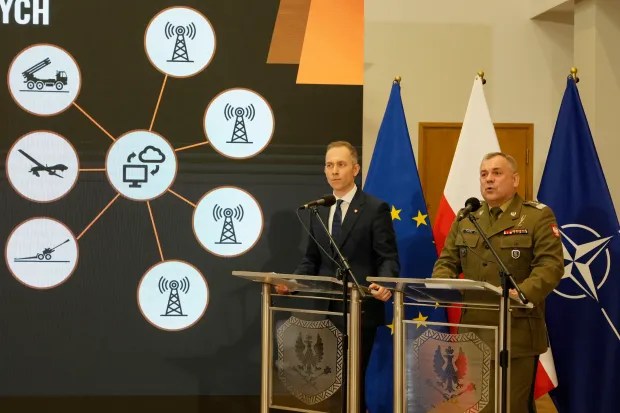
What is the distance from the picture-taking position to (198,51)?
16.1ft

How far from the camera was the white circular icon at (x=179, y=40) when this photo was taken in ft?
16.0

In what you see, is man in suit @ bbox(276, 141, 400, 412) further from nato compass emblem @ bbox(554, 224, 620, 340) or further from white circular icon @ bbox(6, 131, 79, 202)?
white circular icon @ bbox(6, 131, 79, 202)

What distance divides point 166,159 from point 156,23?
0.80 metres

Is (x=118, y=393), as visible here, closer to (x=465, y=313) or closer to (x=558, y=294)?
(x=465, y=313)

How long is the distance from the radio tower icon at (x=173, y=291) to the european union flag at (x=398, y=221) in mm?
1150

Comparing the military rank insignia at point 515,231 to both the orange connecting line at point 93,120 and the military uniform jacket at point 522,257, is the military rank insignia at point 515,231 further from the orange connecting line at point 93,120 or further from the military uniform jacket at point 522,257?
the orange connecting line at point 93,120

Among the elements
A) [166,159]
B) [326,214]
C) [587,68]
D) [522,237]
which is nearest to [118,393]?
[166,159]

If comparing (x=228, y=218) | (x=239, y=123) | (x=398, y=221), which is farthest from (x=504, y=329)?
(x=239, y=123)

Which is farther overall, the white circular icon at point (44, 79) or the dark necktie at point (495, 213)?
the white circular icon at point (44, 79)

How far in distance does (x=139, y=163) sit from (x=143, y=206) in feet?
0.82

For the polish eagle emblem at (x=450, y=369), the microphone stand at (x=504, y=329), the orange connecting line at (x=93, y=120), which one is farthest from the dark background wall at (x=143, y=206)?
the microphone stand at (x=504, y=329)

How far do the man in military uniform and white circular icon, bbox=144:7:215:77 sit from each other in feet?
6.22

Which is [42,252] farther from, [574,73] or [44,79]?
[574,73]

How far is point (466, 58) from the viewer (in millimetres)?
6266
